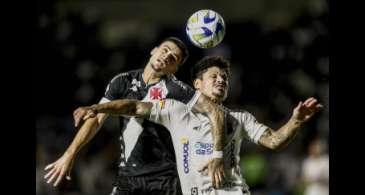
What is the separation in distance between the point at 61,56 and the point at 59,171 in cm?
960

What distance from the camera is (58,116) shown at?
16.8 m

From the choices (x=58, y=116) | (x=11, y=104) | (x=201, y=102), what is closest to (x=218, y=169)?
(x=201, y=102)


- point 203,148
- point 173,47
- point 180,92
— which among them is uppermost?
point 173,47

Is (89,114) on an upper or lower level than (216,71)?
lower

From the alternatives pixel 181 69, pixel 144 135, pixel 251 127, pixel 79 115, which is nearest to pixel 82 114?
pixel 79 115

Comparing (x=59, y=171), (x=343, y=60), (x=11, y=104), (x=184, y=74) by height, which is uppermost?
(x=184, y=74)

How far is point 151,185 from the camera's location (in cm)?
895

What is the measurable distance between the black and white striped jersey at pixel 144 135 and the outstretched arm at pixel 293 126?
3.18 feet

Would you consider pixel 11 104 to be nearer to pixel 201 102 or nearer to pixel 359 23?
pixel 201 102

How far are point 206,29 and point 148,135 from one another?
3.91 feet

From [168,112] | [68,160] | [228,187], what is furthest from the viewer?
[68,160]

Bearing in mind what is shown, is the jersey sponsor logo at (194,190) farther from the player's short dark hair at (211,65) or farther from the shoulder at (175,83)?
the player's short dark hair at (211,65)

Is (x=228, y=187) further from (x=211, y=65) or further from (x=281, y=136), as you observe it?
(x=211, y=65)

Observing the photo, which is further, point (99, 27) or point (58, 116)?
point (99, 27)
